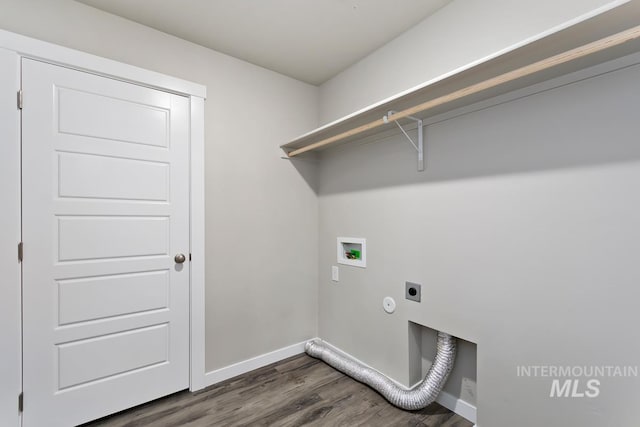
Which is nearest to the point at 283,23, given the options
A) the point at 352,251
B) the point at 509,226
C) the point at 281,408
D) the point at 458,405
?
the point at 352,251

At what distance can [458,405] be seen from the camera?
1.85 metres

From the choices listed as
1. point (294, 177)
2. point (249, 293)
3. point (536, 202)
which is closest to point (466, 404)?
point (536, 202)

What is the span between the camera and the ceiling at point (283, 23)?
5.93 ft

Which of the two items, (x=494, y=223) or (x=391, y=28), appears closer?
(x=494, y=223)

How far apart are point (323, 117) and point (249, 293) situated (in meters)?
1.81

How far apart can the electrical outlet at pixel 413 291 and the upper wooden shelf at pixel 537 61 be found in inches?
44.6

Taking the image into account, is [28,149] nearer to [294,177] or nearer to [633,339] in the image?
[294,177]

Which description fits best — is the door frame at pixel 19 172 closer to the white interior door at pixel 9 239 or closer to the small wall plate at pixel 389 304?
the white interior door at pixel 9 239

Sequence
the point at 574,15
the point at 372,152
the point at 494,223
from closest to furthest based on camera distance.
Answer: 1. the point at 574,15
2. the point at 494,223
3. the point at 372,152

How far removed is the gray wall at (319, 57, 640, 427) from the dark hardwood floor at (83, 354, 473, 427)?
0.89 feet

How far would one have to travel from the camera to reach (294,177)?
2.75m

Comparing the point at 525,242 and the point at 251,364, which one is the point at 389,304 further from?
the point at 251,364

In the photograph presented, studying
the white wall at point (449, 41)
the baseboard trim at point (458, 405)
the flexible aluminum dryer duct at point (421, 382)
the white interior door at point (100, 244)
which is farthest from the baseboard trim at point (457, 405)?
the white wall at point (449, 41)

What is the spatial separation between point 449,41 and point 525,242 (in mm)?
1304
